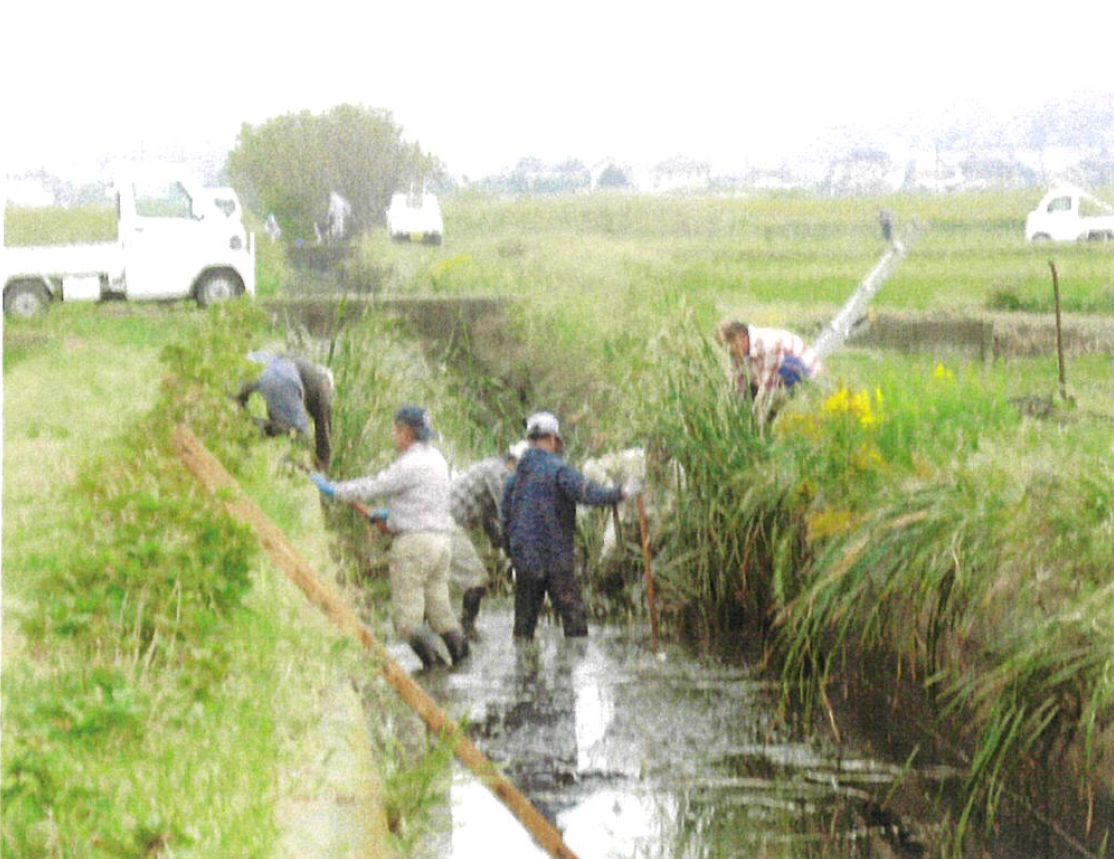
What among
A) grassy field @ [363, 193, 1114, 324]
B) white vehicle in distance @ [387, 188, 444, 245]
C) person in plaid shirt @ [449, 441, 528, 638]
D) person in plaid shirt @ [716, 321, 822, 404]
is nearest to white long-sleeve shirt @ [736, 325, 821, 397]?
person in plaid shirt @ [716, 321, 822, 404]

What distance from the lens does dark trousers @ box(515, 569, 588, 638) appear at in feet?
40.4

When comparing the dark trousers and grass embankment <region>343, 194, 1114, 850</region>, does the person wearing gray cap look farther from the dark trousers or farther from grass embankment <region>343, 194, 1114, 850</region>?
grass embankment <region>343, 194, 1114, 850</region>

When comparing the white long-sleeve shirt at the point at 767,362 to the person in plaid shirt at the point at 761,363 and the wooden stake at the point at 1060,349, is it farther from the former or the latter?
the wooden stake at the point at 1060,349

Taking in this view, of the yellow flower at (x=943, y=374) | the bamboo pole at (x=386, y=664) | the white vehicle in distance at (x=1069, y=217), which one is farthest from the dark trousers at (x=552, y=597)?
the bamboo pole at (x=386, y=664)

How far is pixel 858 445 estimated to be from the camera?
11.2m

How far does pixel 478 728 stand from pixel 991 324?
5343 mm

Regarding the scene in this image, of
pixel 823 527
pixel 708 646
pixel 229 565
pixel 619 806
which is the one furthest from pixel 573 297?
pixel 229 565

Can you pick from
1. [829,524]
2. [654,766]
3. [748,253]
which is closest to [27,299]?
[654,766]

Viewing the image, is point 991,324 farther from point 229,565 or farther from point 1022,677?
point 229,565

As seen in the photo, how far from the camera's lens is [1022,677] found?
8031 millimetres

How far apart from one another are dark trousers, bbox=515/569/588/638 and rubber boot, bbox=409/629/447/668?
0.82 meters

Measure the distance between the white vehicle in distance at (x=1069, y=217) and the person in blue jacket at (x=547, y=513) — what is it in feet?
11.5

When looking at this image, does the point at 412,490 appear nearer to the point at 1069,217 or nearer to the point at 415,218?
the point at 1069,217

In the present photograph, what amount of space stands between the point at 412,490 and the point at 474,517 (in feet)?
5.36
